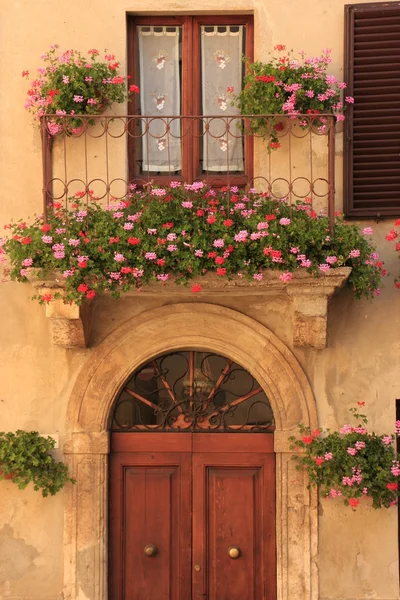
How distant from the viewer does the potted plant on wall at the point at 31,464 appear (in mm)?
8828

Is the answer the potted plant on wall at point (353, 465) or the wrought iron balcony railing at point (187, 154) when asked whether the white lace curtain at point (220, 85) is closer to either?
the wrought iron balcony railing at point (187, 154)

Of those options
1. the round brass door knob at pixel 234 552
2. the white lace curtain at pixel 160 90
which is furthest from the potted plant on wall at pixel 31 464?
the white lace curtain at pixel 160 90

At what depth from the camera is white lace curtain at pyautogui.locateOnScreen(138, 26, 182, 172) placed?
9539 mm

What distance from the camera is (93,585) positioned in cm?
898

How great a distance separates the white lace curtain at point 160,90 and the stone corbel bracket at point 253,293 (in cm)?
120

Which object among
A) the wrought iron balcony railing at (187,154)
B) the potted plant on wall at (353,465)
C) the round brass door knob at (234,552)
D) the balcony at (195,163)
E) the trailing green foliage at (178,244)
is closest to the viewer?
the trailing green foliage at (178,244)

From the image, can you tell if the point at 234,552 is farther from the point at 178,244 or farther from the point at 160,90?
the point at 160,90

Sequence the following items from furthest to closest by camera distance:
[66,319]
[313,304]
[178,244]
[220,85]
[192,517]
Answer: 1. [220,85]
2. [192,517]
3. [66,319]
4. [313,304]
5. [178,244]

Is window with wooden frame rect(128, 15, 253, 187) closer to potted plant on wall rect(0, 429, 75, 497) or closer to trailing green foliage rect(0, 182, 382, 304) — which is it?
trailing green foliage rect(0, 182, 382, 304)

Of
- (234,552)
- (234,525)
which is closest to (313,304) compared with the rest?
(234,525)

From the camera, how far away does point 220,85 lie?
9562 mm

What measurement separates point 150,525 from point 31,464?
42.0 inches

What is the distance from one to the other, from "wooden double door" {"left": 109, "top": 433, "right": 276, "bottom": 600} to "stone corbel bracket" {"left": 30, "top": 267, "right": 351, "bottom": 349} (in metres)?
0.92

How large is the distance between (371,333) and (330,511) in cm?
141
